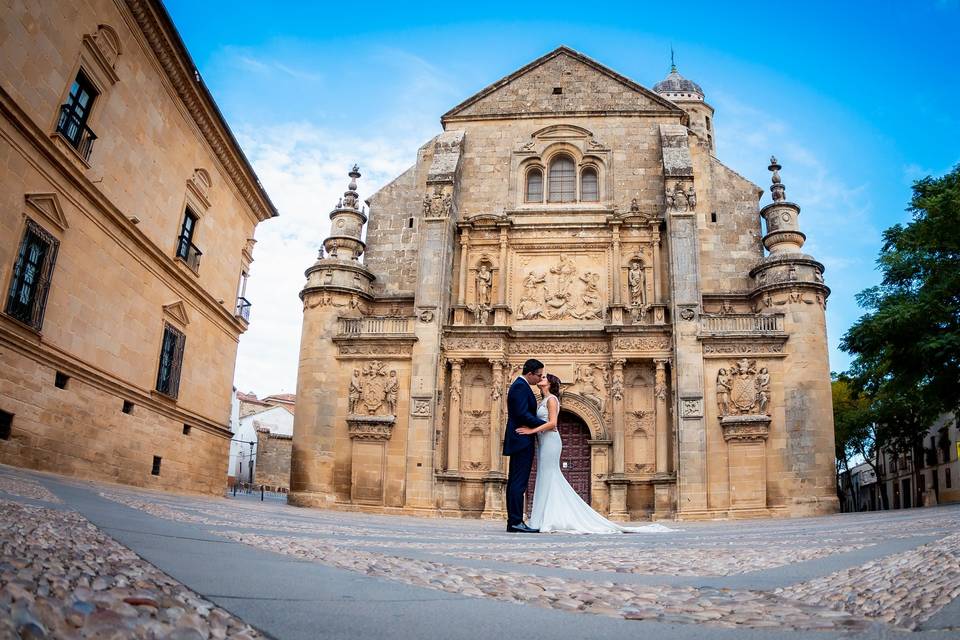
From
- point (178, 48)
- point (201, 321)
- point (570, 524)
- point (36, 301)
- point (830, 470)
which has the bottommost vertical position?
point (570, 524)

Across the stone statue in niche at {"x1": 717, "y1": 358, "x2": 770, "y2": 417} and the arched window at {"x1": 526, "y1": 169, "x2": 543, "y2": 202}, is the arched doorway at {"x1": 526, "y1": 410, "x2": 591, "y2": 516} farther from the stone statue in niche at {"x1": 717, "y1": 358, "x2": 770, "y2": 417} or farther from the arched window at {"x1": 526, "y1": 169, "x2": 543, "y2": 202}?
the arched window at {"x1": 526, "y1": 169, "x2": 543, "y2": 202}

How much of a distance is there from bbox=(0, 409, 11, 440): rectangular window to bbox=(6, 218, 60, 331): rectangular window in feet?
5.36

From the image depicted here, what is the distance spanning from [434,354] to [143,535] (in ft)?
57.5

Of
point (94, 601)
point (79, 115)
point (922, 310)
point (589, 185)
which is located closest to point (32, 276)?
point (79, 115)

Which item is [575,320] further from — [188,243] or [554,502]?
[554,502]

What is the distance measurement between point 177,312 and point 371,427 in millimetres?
6188

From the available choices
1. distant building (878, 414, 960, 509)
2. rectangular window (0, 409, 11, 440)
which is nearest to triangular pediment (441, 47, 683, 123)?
rectangular window (0, 409, 11, 440)

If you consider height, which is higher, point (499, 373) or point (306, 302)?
point (306, 302)

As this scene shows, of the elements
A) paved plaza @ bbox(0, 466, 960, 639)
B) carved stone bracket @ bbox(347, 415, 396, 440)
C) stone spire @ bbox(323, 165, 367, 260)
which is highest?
stone spire @ bbox(323, 165, 367, 260)

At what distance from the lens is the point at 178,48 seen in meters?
17.7

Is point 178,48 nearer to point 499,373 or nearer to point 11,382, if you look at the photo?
point 11,382

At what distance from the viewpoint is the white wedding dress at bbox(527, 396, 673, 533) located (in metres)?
9.31

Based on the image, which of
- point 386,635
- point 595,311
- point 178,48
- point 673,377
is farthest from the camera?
point 595,311

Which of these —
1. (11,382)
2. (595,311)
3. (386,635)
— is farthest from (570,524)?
(595,311)
